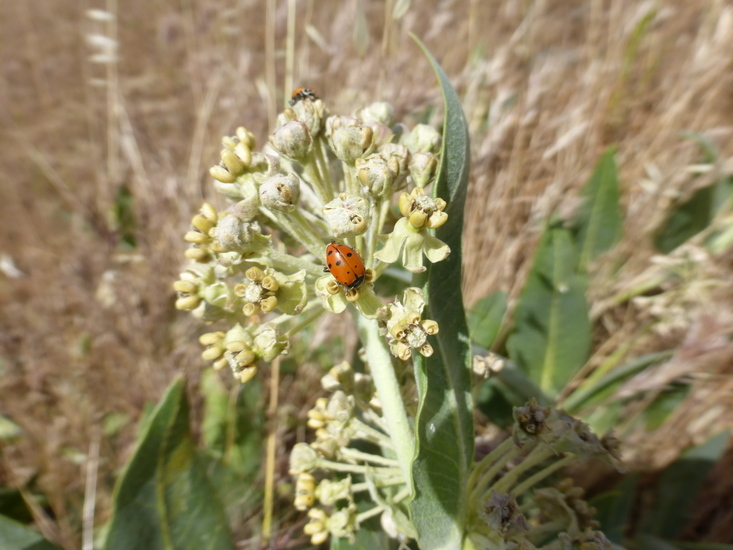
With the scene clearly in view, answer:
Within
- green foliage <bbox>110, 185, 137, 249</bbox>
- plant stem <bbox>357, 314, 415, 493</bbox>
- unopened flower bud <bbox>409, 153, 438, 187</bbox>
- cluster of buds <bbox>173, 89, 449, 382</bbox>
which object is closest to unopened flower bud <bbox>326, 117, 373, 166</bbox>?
cluster of buds <bbox>173, 89, 449, 382</bbox>

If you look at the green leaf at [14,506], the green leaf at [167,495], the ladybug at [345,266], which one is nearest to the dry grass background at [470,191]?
the green leaf at [14,506]

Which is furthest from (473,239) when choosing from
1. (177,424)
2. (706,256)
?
(177,424)

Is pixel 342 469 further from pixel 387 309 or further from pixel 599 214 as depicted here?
pixel 599 214

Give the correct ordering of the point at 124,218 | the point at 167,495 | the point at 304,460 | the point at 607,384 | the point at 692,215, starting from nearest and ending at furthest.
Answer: the point at 304,460 → the point at 167,495 → the point at 607,384 → the point at 692,215 → the point at 124,218

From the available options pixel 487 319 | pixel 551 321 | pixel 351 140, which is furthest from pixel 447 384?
pixel 551 321

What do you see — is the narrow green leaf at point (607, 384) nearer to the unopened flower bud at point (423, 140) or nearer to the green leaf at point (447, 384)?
the green leaf at point (447, 384)

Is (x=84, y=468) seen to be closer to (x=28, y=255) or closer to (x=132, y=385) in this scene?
(x=132, y=385)
